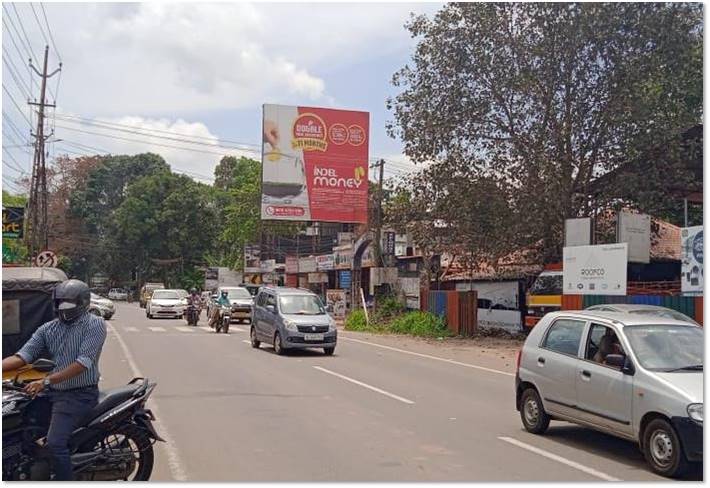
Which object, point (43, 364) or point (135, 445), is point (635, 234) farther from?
point (43, 364)

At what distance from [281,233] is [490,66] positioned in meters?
38.1

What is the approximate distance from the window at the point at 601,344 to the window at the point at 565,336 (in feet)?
0.51

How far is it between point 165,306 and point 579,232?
2309 cm

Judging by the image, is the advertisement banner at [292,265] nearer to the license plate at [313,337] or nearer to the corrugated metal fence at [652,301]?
the corrugated metal fence at [652,301]

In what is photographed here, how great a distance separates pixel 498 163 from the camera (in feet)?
87.1

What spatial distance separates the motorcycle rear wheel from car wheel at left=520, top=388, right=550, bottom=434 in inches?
182

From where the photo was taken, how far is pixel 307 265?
5203 cm

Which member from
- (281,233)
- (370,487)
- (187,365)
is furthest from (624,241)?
(281,233)

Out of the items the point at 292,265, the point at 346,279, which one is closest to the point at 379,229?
the point at 346,279

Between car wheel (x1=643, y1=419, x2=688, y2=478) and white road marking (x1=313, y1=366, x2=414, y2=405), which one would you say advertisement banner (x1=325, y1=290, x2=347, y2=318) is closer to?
white road marking (x1=313, y1=366, x2=414, y2=405)

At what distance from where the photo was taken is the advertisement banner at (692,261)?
18391mm

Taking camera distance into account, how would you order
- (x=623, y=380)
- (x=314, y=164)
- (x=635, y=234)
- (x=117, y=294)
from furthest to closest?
(x=117, y=294), (x=314, y=164), (x=635, y=234), (x=623, y=380)

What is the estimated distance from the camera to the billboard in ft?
102

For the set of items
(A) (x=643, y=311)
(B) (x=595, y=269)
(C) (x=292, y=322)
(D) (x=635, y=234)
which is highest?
(D) (x=635, y=234)
